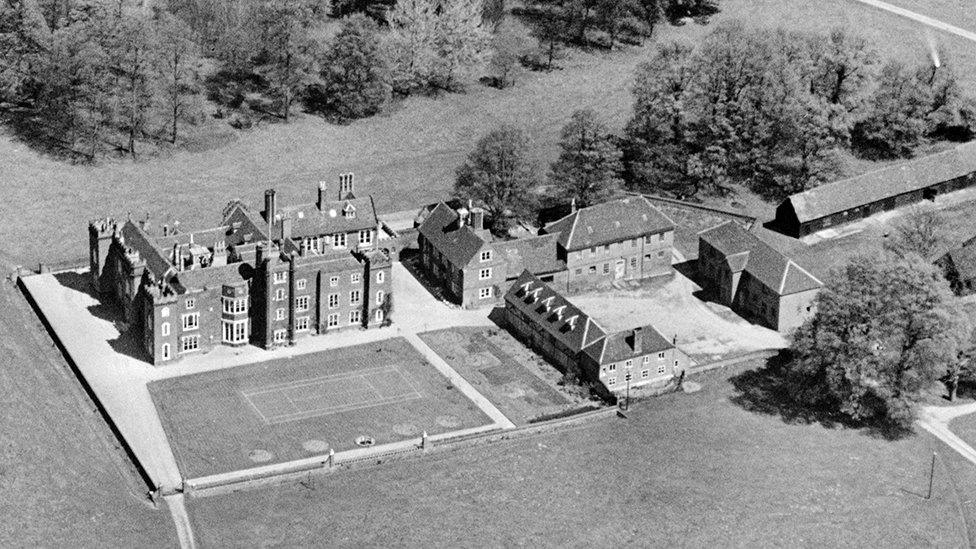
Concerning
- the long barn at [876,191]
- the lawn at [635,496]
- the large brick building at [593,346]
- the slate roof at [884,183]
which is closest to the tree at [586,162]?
the long barn at [876,191]

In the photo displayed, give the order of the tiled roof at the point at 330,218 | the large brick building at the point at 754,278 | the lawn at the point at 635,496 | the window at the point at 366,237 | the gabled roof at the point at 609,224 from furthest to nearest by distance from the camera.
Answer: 1. the window at the point at 366,237
2. the tiled roof at the point at 330,218
3. the gabled roof at the point at 609,224
4. the large brick building at the point at 754,278
5. the lawn at the point at 635,496

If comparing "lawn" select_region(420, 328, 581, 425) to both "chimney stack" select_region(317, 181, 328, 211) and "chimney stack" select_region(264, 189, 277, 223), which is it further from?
"chimney stack" select_region(317, 181, 328, 211)

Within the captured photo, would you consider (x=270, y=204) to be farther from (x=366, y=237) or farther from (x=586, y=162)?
A: (x=586, y=162)

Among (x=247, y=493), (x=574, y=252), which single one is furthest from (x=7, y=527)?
(x=574, y=252)

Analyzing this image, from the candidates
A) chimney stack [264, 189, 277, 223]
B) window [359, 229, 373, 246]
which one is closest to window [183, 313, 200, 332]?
chimney stack [264, 189, 277, 223]

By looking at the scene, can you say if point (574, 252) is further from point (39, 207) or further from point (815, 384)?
point (39, 207)

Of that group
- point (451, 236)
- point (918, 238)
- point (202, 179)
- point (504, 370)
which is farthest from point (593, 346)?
point (202, 179)

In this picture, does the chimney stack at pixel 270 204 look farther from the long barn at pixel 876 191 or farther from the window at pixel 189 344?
the long barn at pixel 876 191
